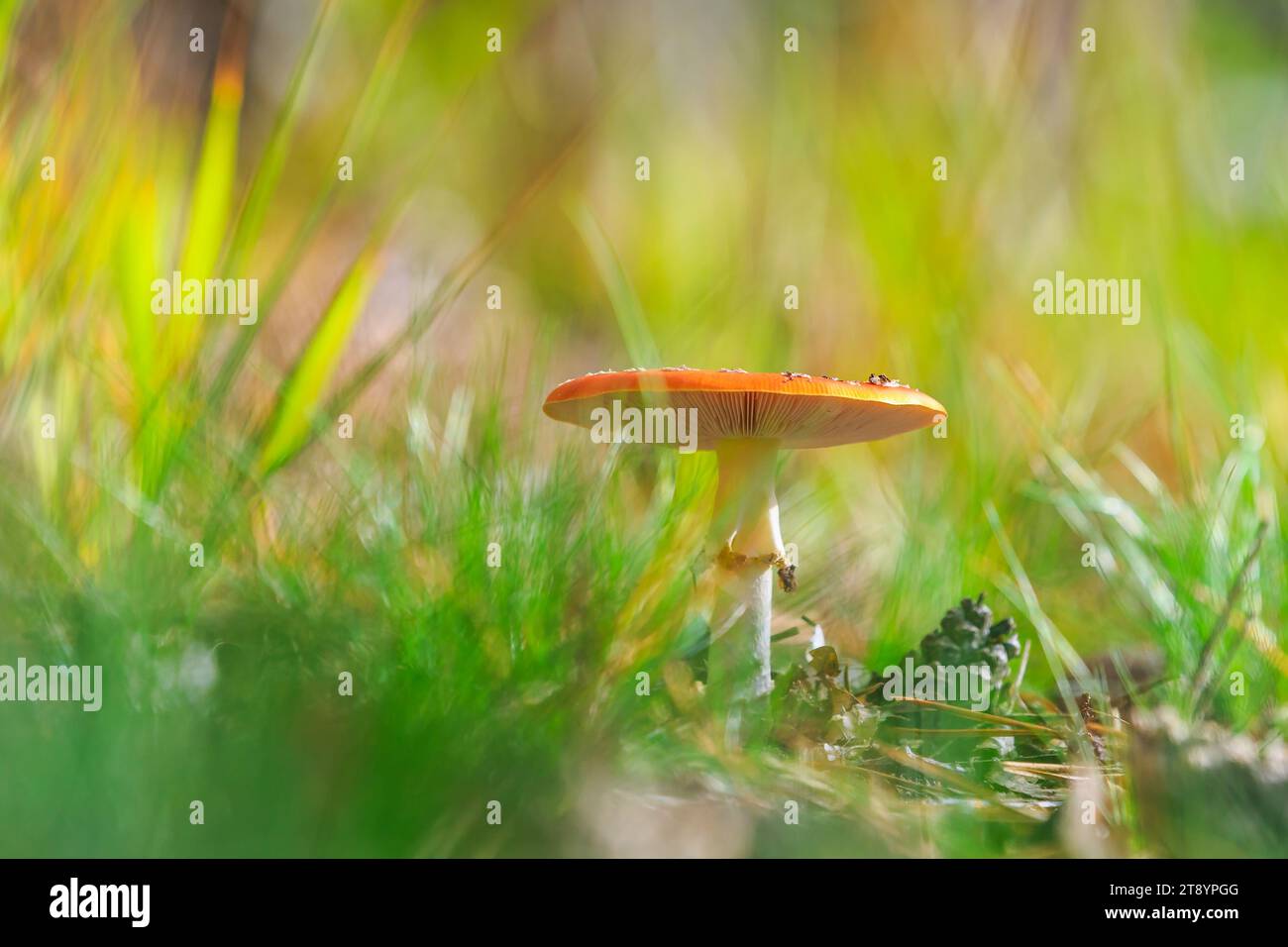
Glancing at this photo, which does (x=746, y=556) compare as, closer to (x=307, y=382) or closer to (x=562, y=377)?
(x=562, y=377)

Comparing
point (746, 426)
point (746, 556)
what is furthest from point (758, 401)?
point (746, 556)

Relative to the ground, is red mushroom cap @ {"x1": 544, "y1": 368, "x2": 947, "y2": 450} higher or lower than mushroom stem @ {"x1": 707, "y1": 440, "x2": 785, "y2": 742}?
higher

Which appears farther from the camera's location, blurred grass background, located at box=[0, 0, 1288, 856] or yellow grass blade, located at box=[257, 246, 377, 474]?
yellow grass blade, located at box=[257, 246, 377, 474]

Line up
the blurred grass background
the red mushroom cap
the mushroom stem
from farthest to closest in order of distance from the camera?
the mushroom stem → the red mushroom cap → the blurred grass background

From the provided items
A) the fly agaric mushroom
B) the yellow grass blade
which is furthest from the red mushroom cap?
the yellow grass blade

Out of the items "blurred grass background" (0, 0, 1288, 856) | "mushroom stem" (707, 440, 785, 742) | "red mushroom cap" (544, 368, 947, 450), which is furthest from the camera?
A: "mushroom stem" (707, 440, 785, 742)

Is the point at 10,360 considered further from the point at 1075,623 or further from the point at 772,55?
the point at 772,55

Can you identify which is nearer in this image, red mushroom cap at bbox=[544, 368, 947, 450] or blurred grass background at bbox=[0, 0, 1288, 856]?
blurred grass background at bbox=[0, 0, 1288, 856]

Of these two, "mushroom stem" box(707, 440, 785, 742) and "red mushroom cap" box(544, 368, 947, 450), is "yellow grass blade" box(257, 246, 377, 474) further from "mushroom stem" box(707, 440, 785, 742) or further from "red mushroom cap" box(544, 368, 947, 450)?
"mushroom stem" box(707, 440, 785, 742)

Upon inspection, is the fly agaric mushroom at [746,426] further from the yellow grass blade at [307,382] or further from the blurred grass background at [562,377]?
the yellow grass blade at [307,382]

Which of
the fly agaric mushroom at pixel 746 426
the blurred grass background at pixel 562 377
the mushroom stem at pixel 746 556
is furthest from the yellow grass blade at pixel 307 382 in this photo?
the mushroom stem at pixel 746 556
